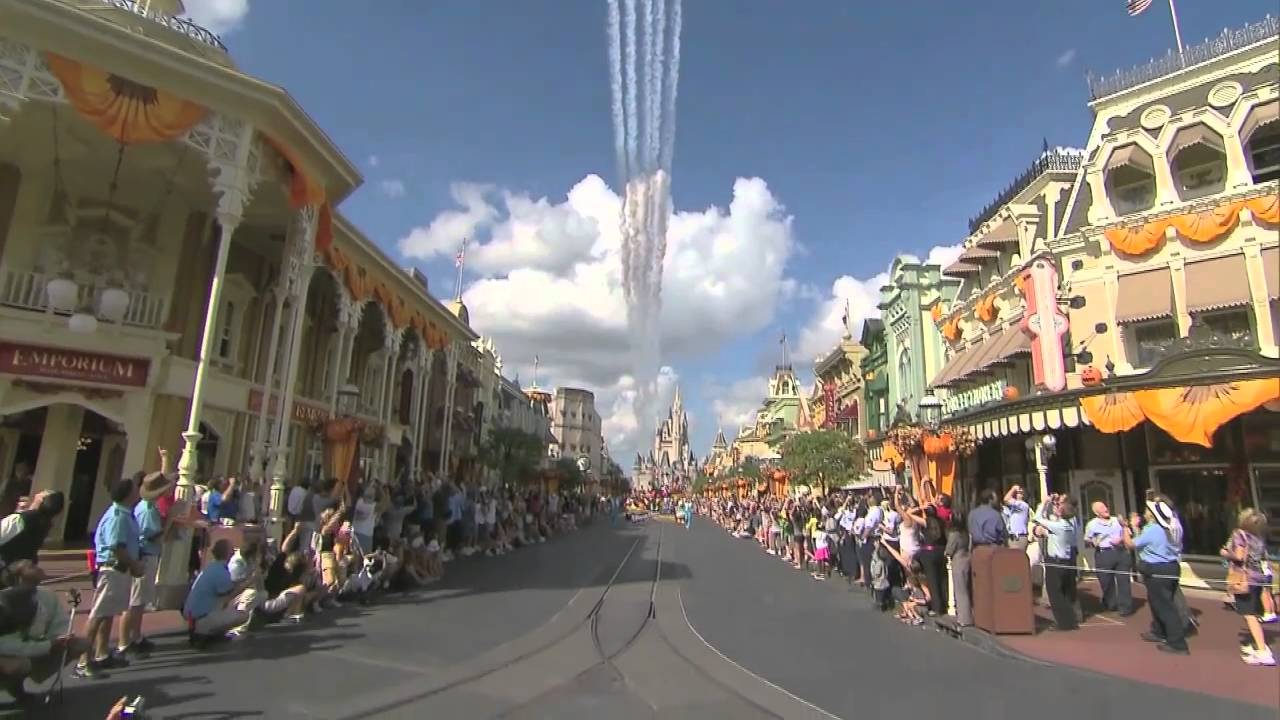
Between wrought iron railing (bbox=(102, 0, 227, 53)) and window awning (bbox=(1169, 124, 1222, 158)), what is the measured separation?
22177mm

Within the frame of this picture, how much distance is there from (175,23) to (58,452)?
28.1 feet

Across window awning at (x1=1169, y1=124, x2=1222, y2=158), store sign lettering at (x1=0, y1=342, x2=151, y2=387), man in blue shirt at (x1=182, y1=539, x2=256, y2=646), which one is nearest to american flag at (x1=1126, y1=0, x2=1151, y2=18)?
window awning at (x1=1169, y1=124, x2=1222, y2=158)

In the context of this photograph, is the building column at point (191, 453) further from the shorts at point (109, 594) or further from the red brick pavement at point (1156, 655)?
the red brick pavement at point (1156, 655)

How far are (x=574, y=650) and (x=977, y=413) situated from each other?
14.8 meters

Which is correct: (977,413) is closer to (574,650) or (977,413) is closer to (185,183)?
(574,650)

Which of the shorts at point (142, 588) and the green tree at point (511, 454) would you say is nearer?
the shorts at point (142, 588)

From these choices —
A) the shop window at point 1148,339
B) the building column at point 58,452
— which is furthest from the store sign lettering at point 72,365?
the shop window at point 1148,339

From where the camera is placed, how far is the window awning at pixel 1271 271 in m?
14.4

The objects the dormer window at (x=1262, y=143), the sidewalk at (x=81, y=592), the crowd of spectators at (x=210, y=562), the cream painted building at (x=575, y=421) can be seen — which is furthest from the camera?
Answer: the cream painted building at (x=575, y=421)

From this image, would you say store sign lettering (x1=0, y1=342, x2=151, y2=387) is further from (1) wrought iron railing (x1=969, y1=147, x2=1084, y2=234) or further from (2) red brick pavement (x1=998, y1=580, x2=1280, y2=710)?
(1) wrought iron railing (x1=969, y1=147, x2=1084, y2=234)

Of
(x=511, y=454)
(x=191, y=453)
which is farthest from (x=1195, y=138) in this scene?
(x=511, y=454)

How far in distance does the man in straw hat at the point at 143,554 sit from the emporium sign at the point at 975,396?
18.4 m

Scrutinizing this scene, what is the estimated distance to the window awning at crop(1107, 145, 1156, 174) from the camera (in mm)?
17141

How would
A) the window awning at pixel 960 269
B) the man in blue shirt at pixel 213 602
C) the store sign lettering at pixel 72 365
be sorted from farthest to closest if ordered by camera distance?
the window awning at pixel 960 269 < the store sign lettering at pixel 72 365 < the man in blue shirt at pixel 213 602
